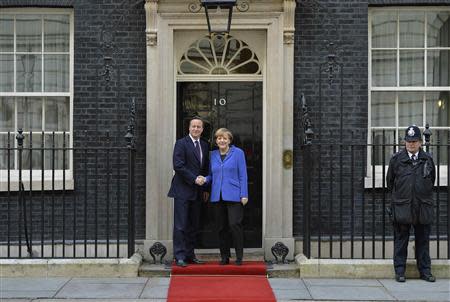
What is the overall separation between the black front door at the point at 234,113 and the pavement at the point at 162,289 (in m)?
1.70

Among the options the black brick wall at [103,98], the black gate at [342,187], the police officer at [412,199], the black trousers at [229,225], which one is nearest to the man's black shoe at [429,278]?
the police officer at [412,199]

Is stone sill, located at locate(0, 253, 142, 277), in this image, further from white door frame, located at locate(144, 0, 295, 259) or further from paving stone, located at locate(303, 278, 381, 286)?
paving stone, located at locate(303, 278, 381, 286)

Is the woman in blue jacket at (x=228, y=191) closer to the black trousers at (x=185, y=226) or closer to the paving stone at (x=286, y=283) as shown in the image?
the black trousers at (x=185, y=226)

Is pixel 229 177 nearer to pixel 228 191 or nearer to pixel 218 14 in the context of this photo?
pixel 228 191

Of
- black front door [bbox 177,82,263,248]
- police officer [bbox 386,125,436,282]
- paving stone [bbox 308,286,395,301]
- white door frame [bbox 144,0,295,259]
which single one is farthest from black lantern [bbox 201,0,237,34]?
paving stone [bbox 308,286,395,301]

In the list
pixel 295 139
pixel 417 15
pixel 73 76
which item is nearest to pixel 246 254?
pixel 295 139

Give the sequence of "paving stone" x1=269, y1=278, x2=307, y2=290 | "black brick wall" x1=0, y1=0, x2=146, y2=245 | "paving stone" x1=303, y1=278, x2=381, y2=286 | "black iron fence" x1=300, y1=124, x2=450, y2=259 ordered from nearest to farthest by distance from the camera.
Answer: "paving stone" x1=269, y1=278, x2=307, y2=290 < "paving stone" x1=303, y1=278, x2=381, y2=286 < "black iron fence" x1=300, y1=124, x2=450, y2=259 < "black brick wall" x1=0, y1=0, x2=146, y2=245

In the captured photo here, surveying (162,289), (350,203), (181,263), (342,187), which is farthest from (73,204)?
(350,203)

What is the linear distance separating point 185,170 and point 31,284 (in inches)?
90.1

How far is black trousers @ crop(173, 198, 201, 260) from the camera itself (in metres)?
8.69

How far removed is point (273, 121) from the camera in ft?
A: 30.7

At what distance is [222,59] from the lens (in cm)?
974

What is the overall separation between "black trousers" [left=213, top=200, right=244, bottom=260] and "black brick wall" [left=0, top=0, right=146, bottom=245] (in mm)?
1336

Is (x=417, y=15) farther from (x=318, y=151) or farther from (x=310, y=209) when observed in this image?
(x=310, y=209)
